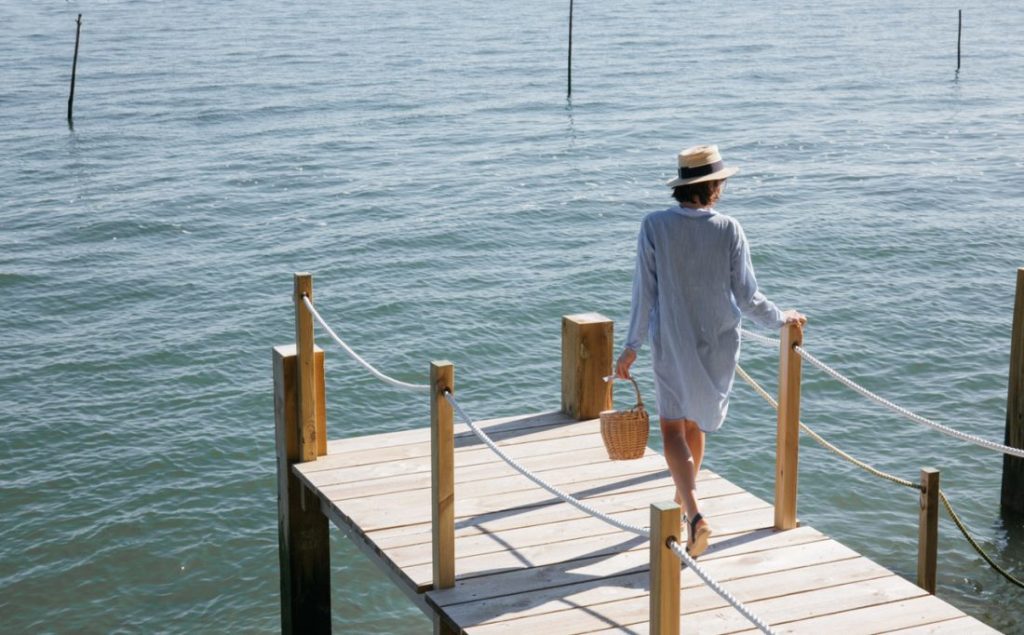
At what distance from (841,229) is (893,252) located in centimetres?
152

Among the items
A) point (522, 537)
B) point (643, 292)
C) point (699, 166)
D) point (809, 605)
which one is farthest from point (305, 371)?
point (809, 605)

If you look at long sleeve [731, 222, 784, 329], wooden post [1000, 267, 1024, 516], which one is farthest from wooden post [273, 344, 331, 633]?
wooden post [1000, 267, 1024, 516]

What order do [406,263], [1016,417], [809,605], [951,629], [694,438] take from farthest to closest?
[406,263], [1016,417], [694,438], [809,605], [951,629]

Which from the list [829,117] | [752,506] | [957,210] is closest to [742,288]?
[752,506]

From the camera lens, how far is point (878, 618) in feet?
19.9

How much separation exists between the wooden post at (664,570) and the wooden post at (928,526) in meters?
3.47

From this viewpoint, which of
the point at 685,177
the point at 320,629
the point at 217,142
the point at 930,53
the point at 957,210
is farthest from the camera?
the point at 930,53

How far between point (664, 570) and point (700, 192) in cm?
205

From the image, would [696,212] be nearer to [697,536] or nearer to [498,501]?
[697,536]

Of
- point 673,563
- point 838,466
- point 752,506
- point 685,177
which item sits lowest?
point 838,466

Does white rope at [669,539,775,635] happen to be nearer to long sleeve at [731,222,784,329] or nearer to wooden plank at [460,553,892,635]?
wooden plank at [460,553,892,635]

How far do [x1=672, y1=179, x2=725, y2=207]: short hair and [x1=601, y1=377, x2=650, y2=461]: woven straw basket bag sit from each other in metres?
1.08

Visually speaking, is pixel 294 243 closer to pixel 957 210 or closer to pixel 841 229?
pixel 841 229

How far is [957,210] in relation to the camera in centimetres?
2333
